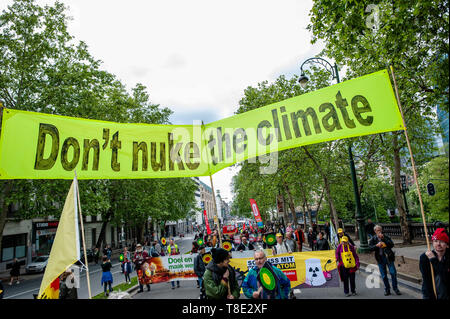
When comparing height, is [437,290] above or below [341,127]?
below

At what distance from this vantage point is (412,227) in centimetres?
1622

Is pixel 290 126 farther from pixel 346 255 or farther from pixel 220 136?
pixel 346 255

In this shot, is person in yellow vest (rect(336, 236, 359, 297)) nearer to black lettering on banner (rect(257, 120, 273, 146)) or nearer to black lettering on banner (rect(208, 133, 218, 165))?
black lettering on banner (rect(257, 120, 273, 146))

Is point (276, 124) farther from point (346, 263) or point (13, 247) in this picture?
point (13, 247)

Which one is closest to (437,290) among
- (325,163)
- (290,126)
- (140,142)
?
(290,126)

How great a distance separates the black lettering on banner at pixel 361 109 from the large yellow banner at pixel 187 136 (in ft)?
0.04

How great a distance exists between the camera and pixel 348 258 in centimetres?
684

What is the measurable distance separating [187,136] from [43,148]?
230cm

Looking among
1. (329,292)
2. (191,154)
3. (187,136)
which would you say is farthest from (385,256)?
(187,136)

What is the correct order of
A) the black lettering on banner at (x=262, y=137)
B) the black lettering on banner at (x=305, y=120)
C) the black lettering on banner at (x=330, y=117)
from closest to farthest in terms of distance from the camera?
the black lettering on banner at (x=330, y=117) → the black lettering on banner at (x=305, y=120) → the black lettering on banner at (x=262, y=137)

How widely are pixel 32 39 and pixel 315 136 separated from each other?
18653 millimetres

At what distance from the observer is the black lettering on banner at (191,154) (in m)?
4.73

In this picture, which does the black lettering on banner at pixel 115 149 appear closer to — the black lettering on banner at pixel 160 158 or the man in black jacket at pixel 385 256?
the black lettering on banner at pixel 160 158

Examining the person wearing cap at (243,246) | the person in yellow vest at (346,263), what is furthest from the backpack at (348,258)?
the person wearing cap at (243,246)
